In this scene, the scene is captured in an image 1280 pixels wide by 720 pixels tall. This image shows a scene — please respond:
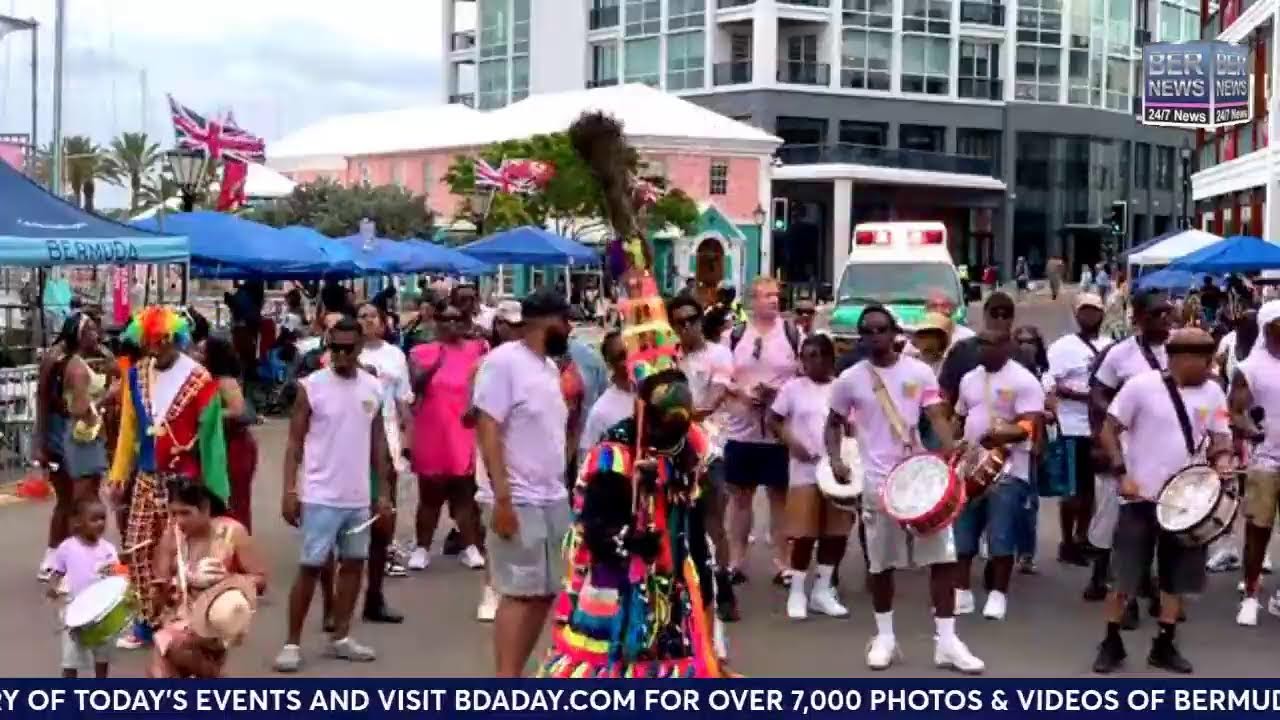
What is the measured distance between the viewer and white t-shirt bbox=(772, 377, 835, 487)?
32.6 ft

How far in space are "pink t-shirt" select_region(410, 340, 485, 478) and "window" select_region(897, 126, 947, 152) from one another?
5746 cm

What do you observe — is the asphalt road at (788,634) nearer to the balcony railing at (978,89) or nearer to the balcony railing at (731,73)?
the balcony railing at (731,73)

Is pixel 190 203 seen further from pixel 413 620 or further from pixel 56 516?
pixel 413 620

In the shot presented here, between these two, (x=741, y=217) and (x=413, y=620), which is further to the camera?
(x=741, y=217)

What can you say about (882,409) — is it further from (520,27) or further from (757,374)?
(520,27)

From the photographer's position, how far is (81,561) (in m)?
7.71

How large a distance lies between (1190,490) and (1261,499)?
1.72 meters

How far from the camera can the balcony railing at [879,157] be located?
64.1 meters

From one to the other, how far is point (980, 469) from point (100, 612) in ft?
15.2

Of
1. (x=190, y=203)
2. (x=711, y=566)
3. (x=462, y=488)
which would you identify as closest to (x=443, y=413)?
(x=462, y=488)

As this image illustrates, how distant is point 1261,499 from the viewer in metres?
9.86

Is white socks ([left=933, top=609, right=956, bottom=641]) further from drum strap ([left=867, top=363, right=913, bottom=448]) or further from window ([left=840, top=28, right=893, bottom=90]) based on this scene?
window ([left=840, top=28, right=893, bottom=90])

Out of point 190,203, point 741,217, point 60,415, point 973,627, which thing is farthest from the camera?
point 741,217

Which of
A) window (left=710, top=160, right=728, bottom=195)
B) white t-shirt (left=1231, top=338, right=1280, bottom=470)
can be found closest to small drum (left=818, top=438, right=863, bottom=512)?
white t-shirt (left=1231, top=338, right=1280, bottom=470)
